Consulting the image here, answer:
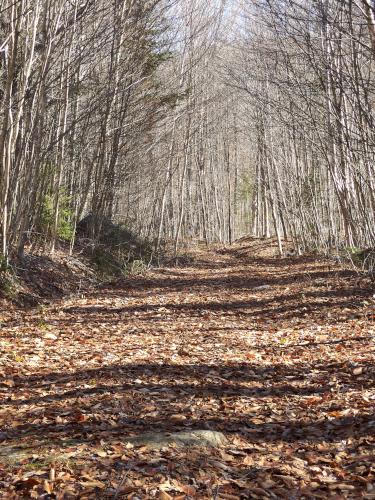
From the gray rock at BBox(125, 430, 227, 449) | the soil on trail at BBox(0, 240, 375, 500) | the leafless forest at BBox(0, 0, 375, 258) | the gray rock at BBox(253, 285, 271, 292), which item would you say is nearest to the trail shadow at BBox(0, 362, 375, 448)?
the soil on trail at BBox(0, 240, 375, 500)

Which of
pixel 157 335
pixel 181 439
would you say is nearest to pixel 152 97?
pixel 157 335

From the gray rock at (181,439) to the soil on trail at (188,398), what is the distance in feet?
0.07

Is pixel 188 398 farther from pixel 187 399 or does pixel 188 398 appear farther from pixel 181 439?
pixel 181 439

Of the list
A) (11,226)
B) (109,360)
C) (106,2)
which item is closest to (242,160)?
(106,2)

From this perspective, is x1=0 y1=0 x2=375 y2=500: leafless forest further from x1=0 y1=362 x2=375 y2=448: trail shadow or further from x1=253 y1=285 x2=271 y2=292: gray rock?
x1=253 y1=285 x2=271 y2=292: gray rock

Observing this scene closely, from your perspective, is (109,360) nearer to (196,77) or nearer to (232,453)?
(232,453)

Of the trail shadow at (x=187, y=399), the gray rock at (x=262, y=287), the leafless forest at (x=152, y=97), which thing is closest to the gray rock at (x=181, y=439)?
the trail shadow at (x=187, y=399)

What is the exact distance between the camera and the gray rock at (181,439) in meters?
3.55

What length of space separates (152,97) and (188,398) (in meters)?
11.7

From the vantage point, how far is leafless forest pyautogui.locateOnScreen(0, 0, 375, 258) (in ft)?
28.0

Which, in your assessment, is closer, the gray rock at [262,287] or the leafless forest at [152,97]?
the leafless forest at [152,97]

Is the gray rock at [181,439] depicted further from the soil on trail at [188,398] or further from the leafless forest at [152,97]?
the leafless forest at [152,97]

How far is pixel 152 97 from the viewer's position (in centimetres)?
1498

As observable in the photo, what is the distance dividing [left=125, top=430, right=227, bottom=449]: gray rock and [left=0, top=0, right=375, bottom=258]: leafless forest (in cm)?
419
